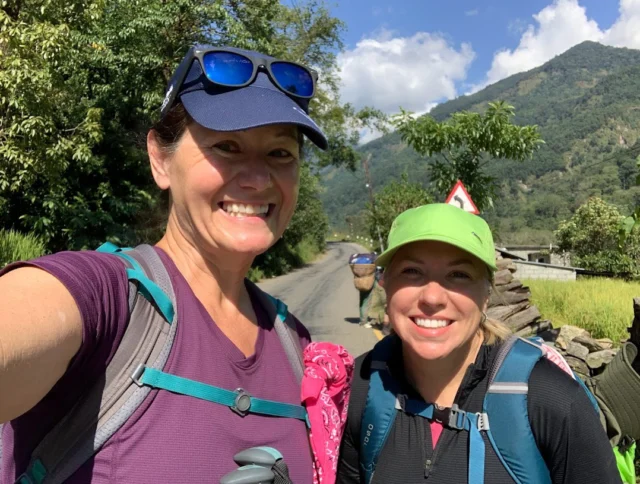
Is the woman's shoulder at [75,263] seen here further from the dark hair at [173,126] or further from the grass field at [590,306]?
the grass field at [590,306]

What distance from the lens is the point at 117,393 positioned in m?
Answer: 0.94

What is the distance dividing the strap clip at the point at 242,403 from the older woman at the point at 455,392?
0.60m

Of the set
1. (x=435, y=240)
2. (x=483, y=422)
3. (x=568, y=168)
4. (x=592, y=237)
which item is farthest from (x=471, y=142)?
(x=568, y=168)

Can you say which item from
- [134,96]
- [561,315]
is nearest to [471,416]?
[561,315]

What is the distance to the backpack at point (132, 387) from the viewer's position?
89 cm

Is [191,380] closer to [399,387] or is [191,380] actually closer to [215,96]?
[215,96]

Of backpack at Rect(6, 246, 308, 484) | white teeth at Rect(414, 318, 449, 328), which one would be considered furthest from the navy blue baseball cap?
white teeth at Rect(414, 318, 449, 328)

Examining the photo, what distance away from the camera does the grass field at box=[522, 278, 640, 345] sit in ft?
23.9

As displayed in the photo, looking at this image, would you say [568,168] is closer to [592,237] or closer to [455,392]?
[592,237]

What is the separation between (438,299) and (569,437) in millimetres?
517

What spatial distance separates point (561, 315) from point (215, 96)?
8.98 m

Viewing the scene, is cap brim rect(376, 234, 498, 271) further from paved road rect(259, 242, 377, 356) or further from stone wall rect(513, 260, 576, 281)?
stone wall rect(513, 260, 576, 281)

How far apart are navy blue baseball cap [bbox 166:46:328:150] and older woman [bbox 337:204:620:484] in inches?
23.1

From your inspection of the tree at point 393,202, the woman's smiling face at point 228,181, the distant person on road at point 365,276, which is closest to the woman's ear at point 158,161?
the woman's smiling face at point 228,181
